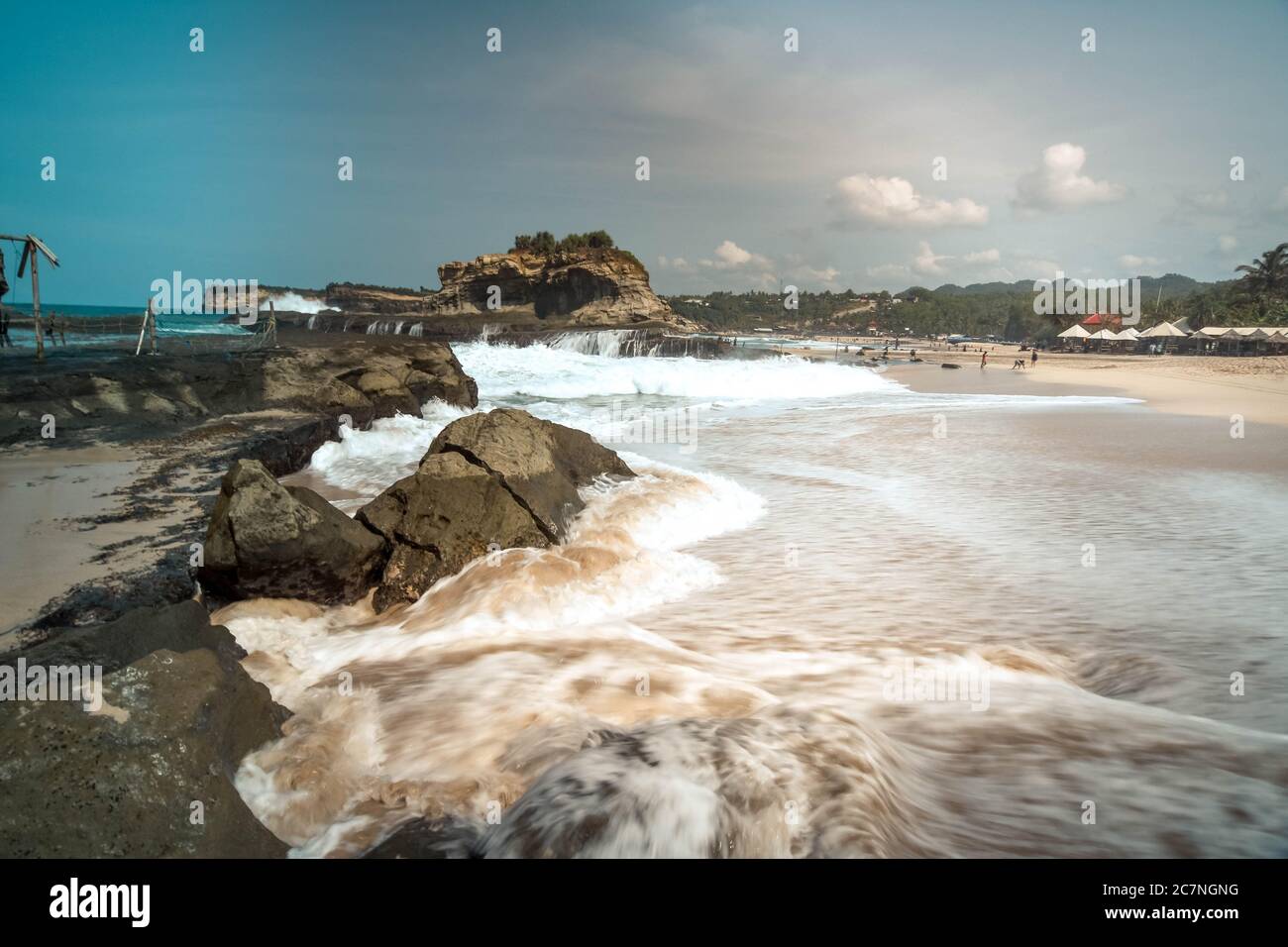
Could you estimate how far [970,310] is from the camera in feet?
447

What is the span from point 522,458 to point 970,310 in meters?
149

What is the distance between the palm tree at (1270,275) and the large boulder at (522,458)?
90.4 meters

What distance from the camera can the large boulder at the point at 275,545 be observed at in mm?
4664

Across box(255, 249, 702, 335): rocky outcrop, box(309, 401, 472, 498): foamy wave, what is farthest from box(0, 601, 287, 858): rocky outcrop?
box(255, 249, 702, 335): rocky outcrop

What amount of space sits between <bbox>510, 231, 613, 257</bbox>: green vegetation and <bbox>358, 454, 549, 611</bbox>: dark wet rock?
70.2m

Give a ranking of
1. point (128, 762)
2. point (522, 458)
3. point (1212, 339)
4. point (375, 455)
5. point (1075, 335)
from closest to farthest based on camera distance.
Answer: point (128, 762), point (522, 458), point (375, 455), point (1212, 339), point (1075, 335)

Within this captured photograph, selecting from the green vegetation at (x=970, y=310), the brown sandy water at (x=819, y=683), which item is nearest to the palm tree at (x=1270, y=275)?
the green vegetation at (x=970, y=310)

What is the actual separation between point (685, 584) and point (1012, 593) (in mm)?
2491

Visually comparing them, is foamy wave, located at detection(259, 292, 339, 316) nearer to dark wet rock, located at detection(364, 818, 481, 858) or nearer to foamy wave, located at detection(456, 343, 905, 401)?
foamy wave, located at detection(456, 343, 905, 401)

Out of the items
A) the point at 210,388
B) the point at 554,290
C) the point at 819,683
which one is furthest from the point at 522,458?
the point at 554,290

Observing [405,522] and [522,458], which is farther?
[522,458]

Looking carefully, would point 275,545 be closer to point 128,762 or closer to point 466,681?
point 466,681

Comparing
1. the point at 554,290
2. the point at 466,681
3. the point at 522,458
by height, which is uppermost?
the point at 554,290

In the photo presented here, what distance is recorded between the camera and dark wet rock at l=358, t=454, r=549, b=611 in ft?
18.1
